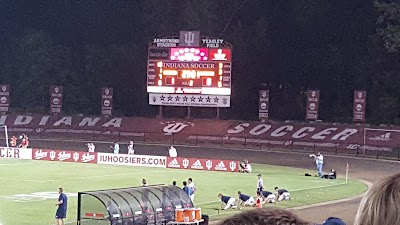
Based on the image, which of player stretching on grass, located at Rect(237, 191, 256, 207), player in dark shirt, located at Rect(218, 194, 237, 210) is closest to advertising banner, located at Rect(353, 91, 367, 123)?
player stretching on grass, located at Rect(237, 191, 256, 207)

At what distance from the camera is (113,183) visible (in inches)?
1693

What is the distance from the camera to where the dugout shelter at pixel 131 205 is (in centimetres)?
2141

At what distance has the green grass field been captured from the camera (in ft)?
107

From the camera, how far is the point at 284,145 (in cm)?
6669

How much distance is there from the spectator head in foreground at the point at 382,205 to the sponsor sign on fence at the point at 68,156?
5289 cm

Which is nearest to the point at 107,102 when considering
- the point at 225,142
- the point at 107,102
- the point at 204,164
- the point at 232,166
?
the point at 107,102

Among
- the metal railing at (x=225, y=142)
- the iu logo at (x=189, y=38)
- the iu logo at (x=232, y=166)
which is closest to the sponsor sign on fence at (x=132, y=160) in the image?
the iu logo at (x=232, y=166)

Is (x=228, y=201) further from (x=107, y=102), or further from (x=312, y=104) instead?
(x=107, y=102)

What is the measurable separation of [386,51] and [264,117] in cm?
1447

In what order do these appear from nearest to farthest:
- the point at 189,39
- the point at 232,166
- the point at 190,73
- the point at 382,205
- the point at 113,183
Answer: the point at 382,205
the point at 113,183
the point at 232,166
the point at 190,73
the point at 189,39

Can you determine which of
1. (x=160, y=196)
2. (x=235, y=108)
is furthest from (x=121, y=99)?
(x=160, y=196)

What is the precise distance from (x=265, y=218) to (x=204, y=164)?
4845cm

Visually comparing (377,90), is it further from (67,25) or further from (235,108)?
(67,25)

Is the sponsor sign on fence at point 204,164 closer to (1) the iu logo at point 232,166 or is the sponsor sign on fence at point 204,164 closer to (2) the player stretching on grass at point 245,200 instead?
(1) the iu logo at point 232,166
